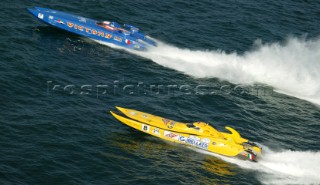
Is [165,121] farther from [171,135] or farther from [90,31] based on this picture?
[90,31]

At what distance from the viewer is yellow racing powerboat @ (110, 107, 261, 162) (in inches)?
1393

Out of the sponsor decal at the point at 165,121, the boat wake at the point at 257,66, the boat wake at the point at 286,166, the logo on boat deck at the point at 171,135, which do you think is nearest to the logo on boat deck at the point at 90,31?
the boat wake at the point at 257,66

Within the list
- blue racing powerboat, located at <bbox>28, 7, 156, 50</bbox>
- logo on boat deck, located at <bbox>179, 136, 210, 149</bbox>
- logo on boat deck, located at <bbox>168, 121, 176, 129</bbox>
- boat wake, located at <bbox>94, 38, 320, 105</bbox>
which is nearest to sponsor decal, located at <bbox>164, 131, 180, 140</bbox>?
logo on boat deck, located at <bbox>179, 136, 210, 149</bbox>

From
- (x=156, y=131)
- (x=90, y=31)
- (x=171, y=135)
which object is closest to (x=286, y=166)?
(x=171, y=135)

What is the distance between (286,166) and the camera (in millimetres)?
34906

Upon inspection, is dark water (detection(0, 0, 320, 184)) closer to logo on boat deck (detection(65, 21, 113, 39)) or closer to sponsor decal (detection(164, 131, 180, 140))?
sponsor decal (detection(164, 131, 180, 140))

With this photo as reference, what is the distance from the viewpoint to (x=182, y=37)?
53.6 meters

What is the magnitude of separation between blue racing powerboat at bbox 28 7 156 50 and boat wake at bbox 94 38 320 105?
111 cm

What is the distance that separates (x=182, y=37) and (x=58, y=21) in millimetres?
12840

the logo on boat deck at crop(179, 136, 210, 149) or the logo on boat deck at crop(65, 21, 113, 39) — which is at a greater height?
the logo on boat deck at crop(65, 21, 113, 39)

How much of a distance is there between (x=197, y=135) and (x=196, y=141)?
0.42 m

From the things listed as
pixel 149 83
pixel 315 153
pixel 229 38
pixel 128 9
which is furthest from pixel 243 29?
pixel 315 153

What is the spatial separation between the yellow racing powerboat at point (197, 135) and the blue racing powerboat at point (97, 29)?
14.5 metres

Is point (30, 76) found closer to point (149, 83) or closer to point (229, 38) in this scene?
point (149, 83)
